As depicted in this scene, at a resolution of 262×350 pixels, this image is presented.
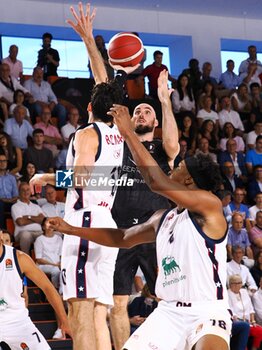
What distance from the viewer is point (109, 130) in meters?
5.79

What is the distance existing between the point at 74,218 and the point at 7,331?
120cm

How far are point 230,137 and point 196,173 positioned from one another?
9.69m

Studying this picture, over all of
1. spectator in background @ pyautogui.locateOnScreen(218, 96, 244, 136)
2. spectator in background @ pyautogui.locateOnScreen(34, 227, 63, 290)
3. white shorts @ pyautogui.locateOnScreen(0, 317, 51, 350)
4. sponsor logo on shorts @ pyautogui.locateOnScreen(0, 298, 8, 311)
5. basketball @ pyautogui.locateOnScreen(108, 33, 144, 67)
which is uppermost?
spectator in background @ pyautogui.locateOnScreen(218, 96, 244, 136)

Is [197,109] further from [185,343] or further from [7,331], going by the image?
[185,343]

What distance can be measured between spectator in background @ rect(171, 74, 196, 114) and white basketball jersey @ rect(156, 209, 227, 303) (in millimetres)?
9992

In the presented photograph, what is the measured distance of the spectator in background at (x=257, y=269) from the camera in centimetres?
1148

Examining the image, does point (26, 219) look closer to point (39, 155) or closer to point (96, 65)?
point (39, 155)

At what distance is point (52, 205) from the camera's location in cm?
1133

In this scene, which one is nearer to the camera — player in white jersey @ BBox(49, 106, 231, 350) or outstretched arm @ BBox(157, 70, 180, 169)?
player in white jersey @ BBox(49, 106, 231, 350)

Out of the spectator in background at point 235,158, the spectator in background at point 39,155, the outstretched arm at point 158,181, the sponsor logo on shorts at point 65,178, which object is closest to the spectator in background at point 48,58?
the spectator in background at point 39,155

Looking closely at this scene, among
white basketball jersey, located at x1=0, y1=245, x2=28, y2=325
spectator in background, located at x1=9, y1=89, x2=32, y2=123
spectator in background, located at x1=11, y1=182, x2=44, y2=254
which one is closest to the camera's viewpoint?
white basketball jersey, located at x1=0, y1=245, x2=28, y2=325

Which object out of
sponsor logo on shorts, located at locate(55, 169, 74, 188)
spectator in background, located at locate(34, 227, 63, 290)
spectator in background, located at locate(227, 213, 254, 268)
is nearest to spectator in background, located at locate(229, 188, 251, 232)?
spectator in background, located at locate(227, 213, 254, 268)

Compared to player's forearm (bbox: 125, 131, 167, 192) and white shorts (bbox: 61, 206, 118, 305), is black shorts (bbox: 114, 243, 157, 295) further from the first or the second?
player's forearm (bbox: 125, 131, 167, 192)

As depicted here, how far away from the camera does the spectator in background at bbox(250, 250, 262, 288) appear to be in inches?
452
